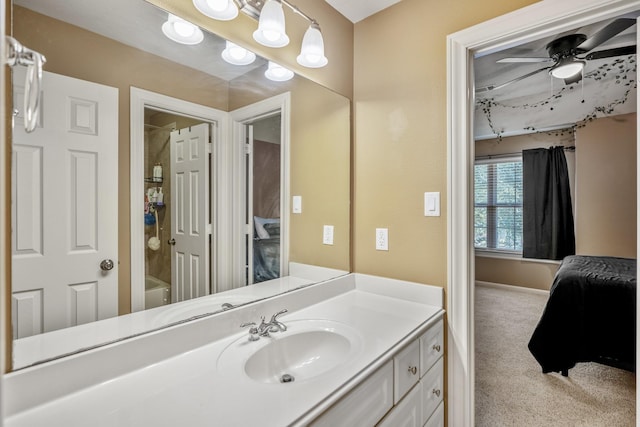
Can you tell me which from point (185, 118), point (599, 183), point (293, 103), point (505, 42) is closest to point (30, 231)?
point (185, 118)

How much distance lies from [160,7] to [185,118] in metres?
0.35

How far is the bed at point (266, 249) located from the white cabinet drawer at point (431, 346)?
696mm

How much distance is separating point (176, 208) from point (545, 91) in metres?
3.46

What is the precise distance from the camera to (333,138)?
5.90 ft

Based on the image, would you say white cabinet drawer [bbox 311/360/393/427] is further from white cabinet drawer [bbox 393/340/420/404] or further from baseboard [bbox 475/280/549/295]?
baseboard [bbox 475/280/549/295]

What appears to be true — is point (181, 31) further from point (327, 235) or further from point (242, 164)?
point (327, 235)

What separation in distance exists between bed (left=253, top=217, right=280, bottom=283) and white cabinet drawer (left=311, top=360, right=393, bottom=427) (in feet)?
2.13

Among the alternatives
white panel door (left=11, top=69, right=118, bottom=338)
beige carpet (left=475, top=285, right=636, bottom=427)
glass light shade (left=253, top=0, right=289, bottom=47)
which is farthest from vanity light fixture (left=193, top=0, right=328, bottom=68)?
beige carpet (left=475, top=285, right=636, bottom=427)

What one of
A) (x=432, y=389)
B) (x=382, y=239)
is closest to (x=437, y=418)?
(x=432, y=389)

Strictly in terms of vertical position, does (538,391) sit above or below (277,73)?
below

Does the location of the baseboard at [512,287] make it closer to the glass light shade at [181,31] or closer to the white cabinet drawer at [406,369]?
the white cabinet drawer at [406,369]

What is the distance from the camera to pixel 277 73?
4.90ft

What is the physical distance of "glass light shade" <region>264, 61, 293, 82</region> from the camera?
146cm

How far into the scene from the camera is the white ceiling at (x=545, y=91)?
2385mm
